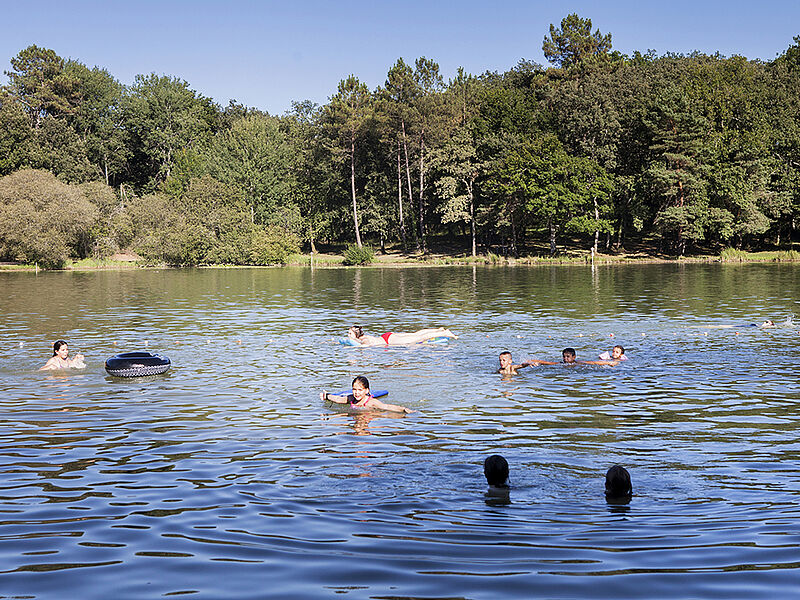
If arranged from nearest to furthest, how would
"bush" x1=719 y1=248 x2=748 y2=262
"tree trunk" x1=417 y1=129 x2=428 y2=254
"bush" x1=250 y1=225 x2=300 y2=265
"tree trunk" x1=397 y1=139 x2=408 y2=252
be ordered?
"bush" x1=719 y1=248 x2=748 y2=262 → "bush" x1=250 y1=225 x2=300 y2=265 → "tree trunk" x1=417 y1=129 x2=428 y2=254 → "tree trunk" x1=397 y1=139 x2=408 y2=252

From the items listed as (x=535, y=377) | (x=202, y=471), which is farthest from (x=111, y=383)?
(x=535, y=377)

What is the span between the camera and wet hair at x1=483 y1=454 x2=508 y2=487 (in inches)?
453

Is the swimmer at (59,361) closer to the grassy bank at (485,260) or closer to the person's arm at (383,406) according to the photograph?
the person's arm at (383,406)

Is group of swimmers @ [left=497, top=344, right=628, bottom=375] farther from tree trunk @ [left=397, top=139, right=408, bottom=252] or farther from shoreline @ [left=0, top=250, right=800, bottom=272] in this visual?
tree trunk @ [left=397, top=139, right=408, bottom=252]

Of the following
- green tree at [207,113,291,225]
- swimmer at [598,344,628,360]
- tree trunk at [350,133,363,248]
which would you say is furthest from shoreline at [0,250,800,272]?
swimmer at [598,344,628,360]

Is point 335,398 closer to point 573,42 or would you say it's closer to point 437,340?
point 437,340

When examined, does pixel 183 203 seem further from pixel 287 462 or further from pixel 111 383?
pixel 287 462

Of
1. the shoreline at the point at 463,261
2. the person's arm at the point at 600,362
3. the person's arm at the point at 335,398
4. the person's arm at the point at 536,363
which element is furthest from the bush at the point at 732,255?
the person's arm at the point at 335,398

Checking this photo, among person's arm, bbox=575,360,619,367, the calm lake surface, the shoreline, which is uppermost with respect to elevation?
the shoreline

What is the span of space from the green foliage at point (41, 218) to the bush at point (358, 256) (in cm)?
2884

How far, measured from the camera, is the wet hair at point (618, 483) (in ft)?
36.3

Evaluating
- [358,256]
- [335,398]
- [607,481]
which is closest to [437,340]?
[335,398]

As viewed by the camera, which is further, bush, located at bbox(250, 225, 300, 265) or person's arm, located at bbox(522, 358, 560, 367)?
bush, located at bbox(250, 225, 300, 265)

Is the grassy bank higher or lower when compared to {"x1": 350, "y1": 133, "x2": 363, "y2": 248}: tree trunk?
lower
